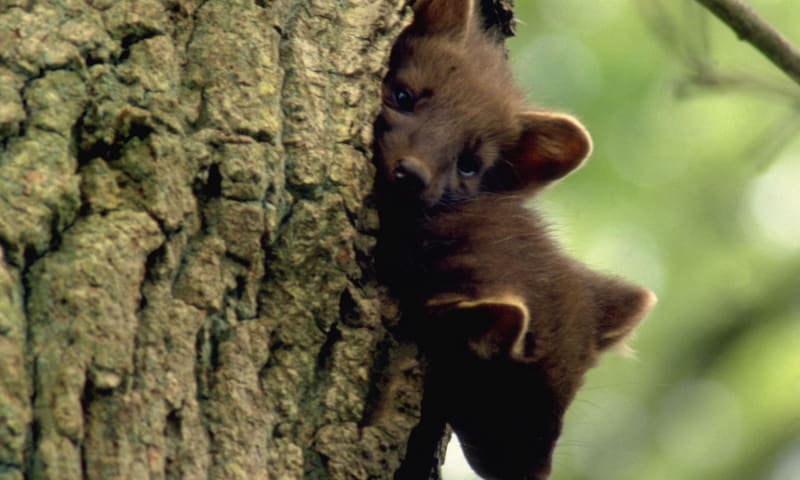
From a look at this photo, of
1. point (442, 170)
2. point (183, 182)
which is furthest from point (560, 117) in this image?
point (183, 182)

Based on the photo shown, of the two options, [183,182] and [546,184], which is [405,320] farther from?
[546,184]

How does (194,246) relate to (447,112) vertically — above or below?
below

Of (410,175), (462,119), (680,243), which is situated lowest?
(410,175)

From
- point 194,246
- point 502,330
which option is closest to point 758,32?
point 502,330

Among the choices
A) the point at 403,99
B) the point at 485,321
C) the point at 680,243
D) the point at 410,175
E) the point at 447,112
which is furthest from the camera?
the point at 680,243

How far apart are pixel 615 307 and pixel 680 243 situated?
6930 millimetres

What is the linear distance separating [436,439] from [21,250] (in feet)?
5.96

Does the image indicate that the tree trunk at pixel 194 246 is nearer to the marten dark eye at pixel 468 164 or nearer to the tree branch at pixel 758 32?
the marten dark eye at pixel 468 164

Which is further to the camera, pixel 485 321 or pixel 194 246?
pixel 485 321

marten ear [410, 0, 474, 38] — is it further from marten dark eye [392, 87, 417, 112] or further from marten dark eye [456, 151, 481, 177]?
marten dark eye [456, 151, 481, 177]

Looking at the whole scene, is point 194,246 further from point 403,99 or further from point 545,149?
point 545,149

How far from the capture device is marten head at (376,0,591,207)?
4.76 metres

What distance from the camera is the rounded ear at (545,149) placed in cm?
527

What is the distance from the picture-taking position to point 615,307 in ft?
16.3
